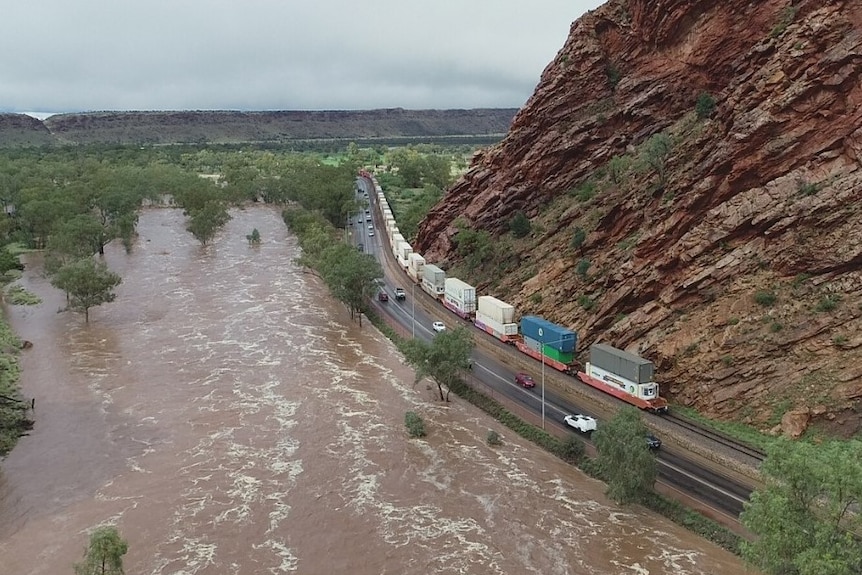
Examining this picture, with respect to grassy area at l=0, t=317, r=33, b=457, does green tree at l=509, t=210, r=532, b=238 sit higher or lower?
higher

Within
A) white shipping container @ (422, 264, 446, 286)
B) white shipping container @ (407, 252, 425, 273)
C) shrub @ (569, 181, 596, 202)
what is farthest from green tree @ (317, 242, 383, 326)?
shrub @ (569, 181, 596, 202)

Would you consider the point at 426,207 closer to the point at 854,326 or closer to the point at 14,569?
the point at 854,326

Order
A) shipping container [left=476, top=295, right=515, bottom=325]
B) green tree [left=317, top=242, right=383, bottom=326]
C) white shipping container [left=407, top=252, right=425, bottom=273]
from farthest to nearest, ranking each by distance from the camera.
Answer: white shipping container [left=407, top=252, right=425, bottom=273] < green tree [left=317, top=242, right=383, bottom=326] < shipping container [left=476, top=295, right=515, bottom=325]

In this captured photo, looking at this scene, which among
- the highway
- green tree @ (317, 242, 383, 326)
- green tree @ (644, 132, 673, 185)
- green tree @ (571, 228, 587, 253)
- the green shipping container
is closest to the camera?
the highway

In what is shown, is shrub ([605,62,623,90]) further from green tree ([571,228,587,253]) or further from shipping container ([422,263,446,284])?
shipping container ([422,263,446,284])

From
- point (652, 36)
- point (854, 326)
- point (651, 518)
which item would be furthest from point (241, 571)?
point (652, 36)

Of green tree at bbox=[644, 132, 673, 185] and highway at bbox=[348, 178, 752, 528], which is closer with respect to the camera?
highway at bbox=[348, 178, 752, 528]

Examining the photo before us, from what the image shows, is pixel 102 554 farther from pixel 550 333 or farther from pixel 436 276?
pixel 436 276

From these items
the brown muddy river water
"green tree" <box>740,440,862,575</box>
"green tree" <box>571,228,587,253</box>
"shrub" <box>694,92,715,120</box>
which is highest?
"shrub" <box>694,92,715,120</box>
